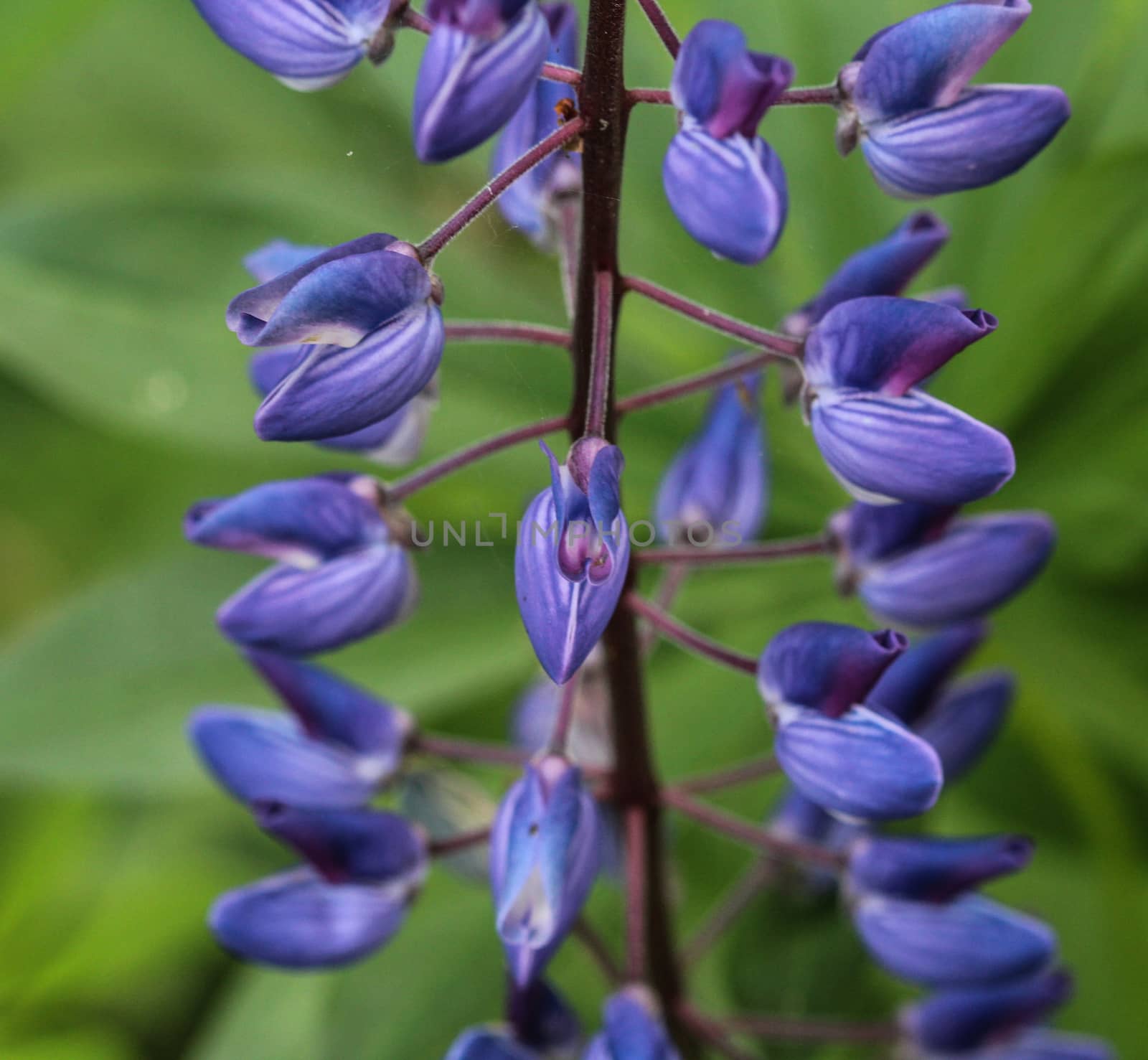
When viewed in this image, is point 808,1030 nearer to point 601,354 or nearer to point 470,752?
point 470,752

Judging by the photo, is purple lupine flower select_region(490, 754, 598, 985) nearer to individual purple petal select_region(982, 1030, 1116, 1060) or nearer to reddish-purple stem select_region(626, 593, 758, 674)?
reddish-purple stem select_region(626, 593, 758, 674)

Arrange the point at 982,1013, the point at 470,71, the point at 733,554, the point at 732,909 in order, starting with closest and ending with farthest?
the point at 470,71, the point at 733,554, the point at 982,1013, the point at 732,909

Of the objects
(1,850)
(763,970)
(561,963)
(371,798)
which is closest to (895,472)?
(371,798)

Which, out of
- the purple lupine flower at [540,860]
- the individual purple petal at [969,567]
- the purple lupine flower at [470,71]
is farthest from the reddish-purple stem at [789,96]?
the purple lupine flower at [540,860]

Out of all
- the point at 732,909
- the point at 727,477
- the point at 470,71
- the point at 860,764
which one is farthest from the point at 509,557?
the point at 470,71

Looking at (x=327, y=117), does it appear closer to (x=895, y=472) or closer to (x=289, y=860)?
(x=289, y=860)

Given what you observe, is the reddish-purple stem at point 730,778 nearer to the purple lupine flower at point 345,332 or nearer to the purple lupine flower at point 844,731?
the purple lupine flower at point 844,731
